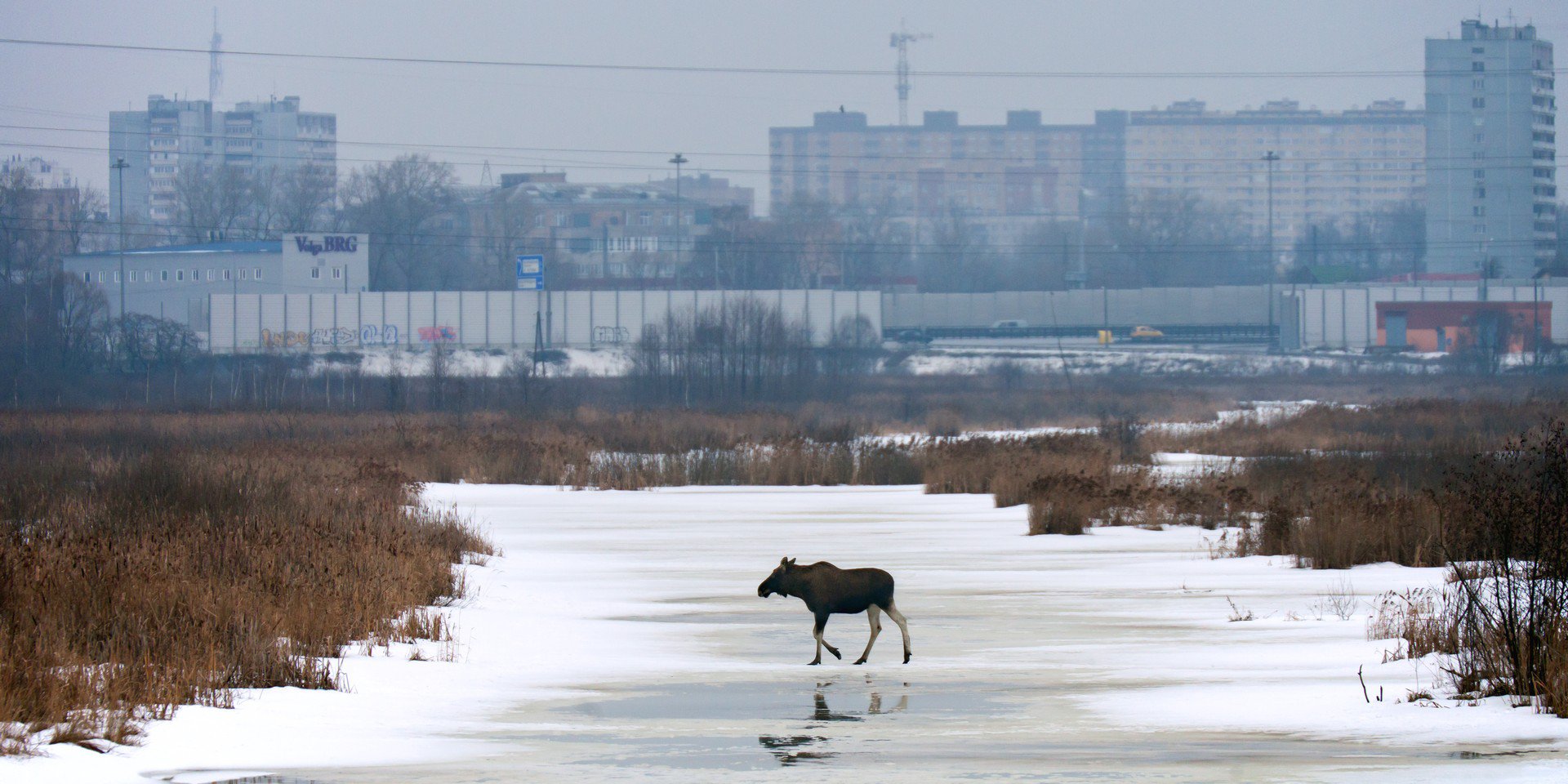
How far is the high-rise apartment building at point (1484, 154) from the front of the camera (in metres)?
164

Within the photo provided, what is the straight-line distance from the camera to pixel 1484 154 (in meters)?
167

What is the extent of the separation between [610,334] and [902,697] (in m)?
99.9

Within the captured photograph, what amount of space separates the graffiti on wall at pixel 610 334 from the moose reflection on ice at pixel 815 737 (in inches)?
3883

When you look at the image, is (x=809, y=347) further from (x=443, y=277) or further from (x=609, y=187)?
(x=609, y=187)

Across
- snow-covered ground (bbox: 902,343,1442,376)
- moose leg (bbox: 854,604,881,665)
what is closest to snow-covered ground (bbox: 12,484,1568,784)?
moose leg (bbox: 854,604,881,665)

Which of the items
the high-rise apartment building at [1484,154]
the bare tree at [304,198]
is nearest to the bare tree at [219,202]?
the bare tree at [304,198]

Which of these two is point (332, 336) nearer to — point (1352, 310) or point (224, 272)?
point (224, 272)

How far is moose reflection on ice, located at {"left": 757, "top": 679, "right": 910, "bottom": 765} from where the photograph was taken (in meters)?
8.71

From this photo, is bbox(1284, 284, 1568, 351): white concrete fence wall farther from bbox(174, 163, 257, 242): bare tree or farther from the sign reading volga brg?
bbox(174, 163, 257, 242): bare tree

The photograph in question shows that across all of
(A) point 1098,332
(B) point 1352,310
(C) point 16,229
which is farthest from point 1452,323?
(C) point 16,229

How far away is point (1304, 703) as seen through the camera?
1015 cm

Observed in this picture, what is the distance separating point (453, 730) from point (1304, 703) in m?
4.86

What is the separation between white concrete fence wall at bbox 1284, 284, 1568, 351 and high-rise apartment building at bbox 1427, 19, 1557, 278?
149 feet

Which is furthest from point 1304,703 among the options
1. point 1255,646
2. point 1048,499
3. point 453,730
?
point 1048,499
